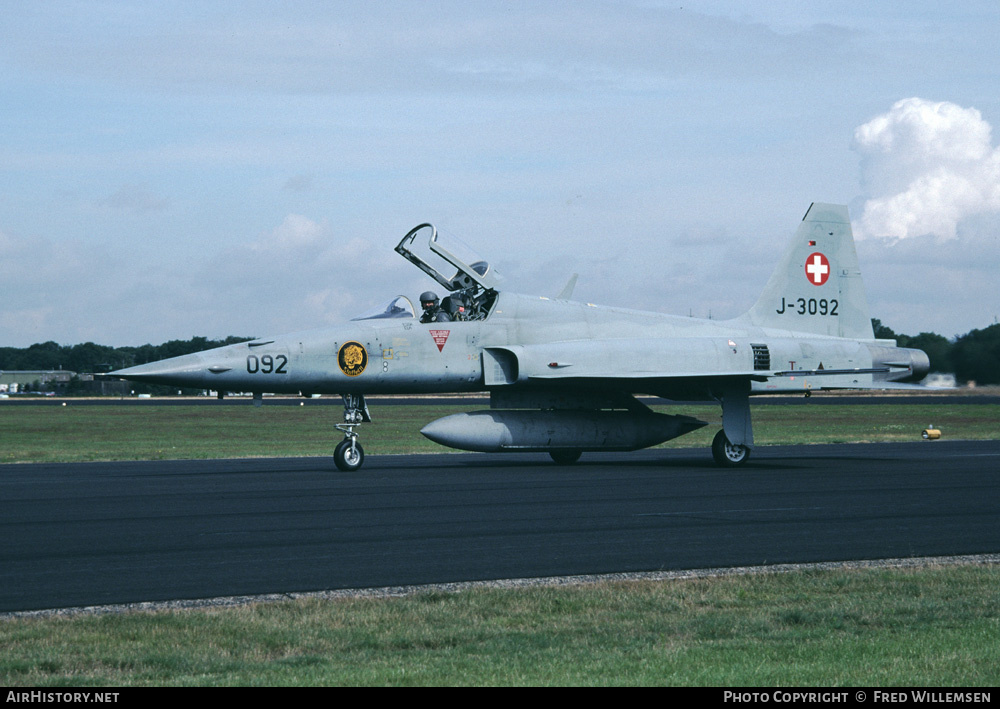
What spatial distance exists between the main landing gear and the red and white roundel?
11.5 metres

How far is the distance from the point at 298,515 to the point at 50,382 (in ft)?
616

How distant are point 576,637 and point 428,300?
52.0 ft

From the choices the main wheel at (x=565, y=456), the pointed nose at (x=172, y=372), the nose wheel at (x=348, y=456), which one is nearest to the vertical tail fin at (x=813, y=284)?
the main wheel at (x=565, y=456)

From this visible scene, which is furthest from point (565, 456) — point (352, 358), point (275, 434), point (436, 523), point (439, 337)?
point (275, 434)

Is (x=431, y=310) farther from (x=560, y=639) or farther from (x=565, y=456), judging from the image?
(x=560, y=639)

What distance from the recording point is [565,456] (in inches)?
955

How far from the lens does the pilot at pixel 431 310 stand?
22969 millimetres

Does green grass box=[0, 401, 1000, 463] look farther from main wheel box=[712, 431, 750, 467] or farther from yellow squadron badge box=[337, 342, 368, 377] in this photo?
main wheel box=[712, 431, 750, 467]

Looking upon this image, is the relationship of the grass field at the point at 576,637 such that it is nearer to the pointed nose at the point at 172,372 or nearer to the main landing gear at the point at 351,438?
the pointed nose at the point at 172,372

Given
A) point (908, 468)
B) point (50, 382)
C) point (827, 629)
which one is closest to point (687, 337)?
point (908, 468)

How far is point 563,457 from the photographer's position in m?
24.3

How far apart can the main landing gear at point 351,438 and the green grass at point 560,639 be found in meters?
12.4

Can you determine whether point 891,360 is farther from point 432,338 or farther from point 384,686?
point 384,686

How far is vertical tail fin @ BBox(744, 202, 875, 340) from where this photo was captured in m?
27.1
